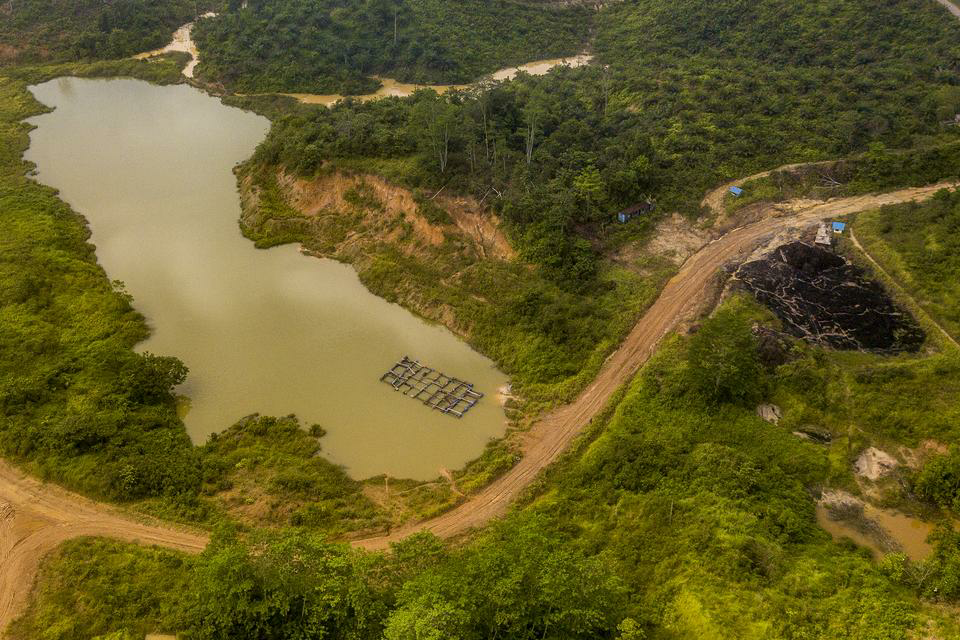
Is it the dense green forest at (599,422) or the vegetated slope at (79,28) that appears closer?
the dense green forest at (599,422)

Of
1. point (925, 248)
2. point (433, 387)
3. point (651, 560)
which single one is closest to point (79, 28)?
point (433, 387)

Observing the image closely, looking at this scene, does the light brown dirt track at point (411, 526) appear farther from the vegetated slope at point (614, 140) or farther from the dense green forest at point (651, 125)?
the dense green forest at point (651, 125)

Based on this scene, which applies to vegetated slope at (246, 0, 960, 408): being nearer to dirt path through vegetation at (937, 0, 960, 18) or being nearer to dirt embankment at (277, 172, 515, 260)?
dirt embankment at (277, 172, 515, 260)

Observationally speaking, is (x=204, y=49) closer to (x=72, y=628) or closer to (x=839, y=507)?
(x=72, y=628)

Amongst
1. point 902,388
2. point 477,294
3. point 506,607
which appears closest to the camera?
point 506,607

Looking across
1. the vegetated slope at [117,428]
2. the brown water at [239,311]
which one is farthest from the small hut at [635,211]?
the vegetated slope at [117,428]

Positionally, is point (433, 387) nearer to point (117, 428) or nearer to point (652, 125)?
point (117, 428)

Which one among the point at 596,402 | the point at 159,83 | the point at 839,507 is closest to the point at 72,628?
the point at 596,402
